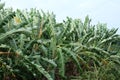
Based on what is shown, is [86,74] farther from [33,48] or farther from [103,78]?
[33,48]

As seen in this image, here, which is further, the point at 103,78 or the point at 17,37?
the point at 103,78

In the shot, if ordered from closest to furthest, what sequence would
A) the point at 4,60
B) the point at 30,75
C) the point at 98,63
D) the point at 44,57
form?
the point at 4,60 → the point at 30,75 → the point at 44,57 → the point at 98,63

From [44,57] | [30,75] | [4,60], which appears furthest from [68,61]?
[4,60]

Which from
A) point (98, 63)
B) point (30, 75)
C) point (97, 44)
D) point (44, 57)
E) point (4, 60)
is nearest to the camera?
point (4, 60)

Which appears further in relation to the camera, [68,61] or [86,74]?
[68,61]

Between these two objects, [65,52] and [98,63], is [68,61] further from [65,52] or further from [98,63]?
[98,63]

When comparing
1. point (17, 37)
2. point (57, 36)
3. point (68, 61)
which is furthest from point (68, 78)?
point (17, 37)

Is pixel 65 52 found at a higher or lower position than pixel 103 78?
higher

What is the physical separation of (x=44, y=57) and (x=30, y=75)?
0.65m

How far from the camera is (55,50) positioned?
8.02 m

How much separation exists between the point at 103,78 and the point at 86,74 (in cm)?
37

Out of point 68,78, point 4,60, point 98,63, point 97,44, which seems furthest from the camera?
point 97,44

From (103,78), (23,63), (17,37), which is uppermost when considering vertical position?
(17,37)

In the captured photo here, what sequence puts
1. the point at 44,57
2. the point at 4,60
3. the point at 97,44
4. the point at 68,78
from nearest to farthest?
the point at 4,60 → the point at 44,57 → the point at 68,78 → the point at 97,44
